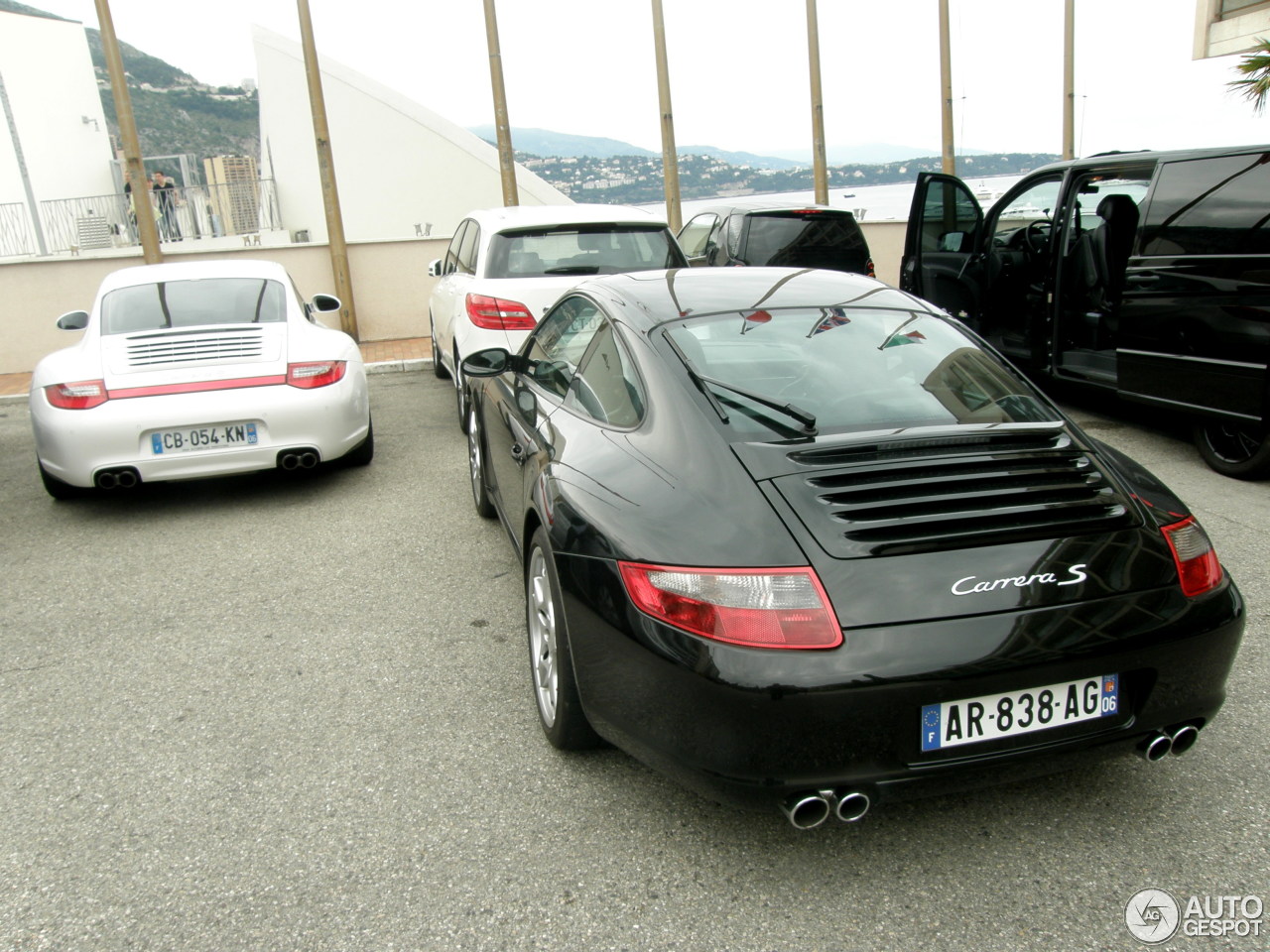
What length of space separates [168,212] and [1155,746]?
72.4 ft

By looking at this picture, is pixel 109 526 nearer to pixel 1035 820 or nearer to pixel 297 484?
pixel 297 484

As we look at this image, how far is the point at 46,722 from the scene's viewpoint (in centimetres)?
325

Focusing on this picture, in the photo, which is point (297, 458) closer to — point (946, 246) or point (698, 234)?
point (946, 246)

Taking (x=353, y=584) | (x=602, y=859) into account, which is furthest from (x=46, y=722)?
(x=602, y=859)

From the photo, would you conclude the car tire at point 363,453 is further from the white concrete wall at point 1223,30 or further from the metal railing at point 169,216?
the white concrete wall at point 1223,30

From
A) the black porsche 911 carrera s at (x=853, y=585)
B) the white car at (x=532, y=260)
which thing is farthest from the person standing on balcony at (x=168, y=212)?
the black porsche 911 carrera s at (x=853, y=585)

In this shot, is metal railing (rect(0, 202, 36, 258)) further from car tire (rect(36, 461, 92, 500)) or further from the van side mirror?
car tire (rect(36, 461, 92, 500))

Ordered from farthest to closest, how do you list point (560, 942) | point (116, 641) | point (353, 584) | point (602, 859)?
point (353, 584), point (116, 641), point (602, 859), point (560, 942)

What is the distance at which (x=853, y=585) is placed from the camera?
218 centimetres

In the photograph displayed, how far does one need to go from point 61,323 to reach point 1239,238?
7.26 metres

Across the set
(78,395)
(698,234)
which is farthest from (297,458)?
(698,234)

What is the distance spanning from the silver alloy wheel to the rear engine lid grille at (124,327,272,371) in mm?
3372

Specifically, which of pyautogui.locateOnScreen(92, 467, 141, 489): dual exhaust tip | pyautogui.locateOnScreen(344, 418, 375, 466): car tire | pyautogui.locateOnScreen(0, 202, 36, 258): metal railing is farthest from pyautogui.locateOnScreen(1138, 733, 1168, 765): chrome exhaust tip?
pyautogui.locateOnScreen(0, 202, 36, 258): metal railing
